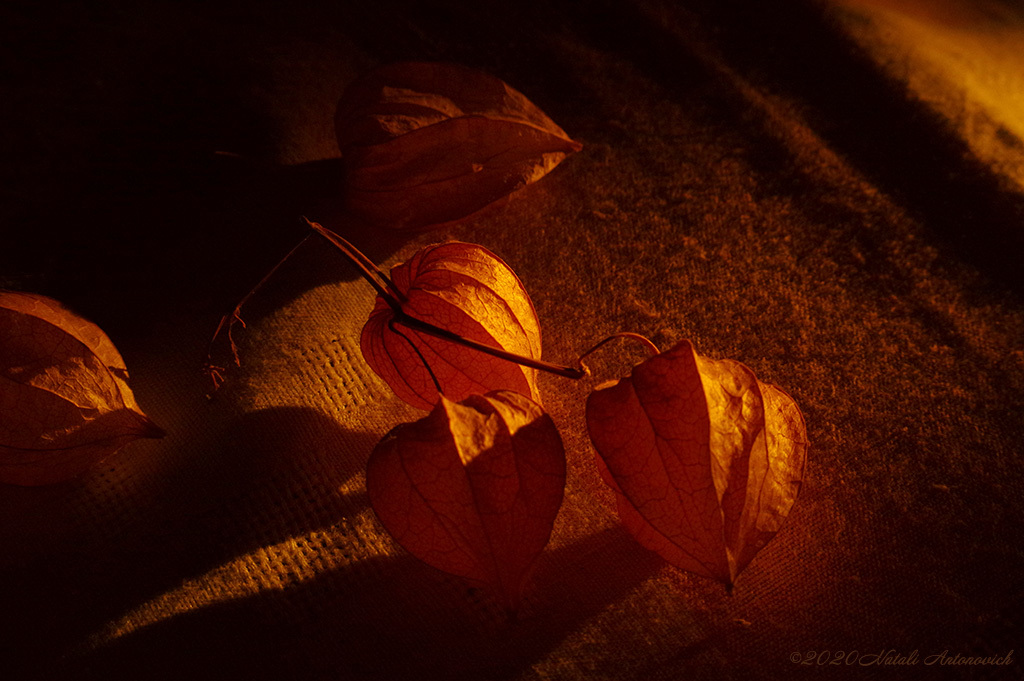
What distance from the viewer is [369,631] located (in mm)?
504

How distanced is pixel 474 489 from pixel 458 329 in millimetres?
117

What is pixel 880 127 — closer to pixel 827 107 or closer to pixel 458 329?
pixel 827 107

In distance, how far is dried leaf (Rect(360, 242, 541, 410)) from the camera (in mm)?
504

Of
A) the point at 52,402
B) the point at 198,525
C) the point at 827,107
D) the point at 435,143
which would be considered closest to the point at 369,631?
the point at 198,525

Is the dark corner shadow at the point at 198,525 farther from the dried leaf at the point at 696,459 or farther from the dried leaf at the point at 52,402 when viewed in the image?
the dried leaf at the point at 696,459

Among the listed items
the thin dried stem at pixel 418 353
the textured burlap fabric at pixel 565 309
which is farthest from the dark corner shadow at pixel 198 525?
the thin dried stem at pixel 418 353

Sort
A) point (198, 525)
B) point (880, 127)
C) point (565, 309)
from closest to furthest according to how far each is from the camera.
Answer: point (198, 525) → point (565, 309) → point (880, 127)

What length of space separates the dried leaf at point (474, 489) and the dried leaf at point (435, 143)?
0.24 metres

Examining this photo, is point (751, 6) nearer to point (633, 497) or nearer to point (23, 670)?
point (633, 497)

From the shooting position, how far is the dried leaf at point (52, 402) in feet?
1.64

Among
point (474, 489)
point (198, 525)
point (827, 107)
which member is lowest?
point (198, 525)

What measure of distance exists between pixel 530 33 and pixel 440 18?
0.32 feet

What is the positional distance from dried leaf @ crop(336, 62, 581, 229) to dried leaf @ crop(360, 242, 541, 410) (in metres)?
0.10

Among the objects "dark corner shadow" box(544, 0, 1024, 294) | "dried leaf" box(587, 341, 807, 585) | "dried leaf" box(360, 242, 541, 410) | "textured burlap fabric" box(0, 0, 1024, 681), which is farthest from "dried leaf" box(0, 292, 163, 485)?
"dark corner shadow" box(544, 0, 1024, 294)
